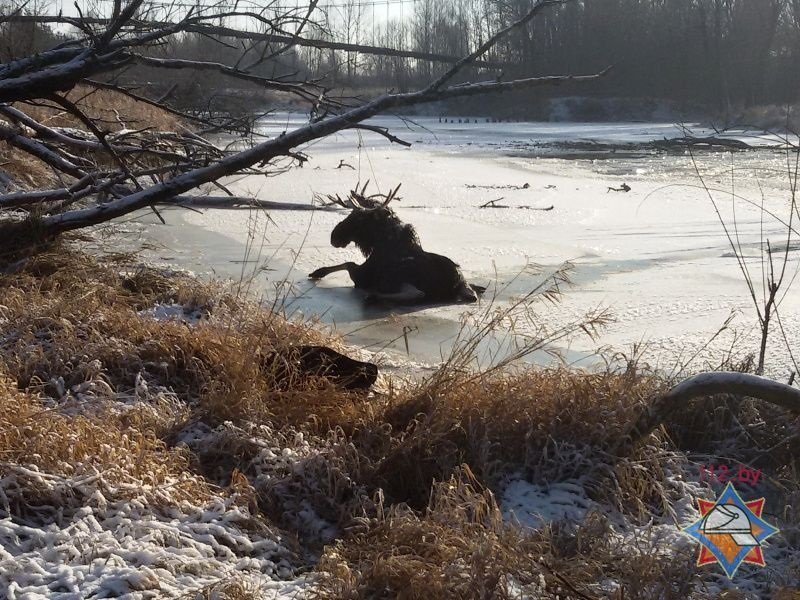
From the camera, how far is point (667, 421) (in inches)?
165

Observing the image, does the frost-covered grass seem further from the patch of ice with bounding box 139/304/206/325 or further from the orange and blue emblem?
the patch of ice with bounding box 139/304/206/325

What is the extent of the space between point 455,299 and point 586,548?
16.1 ft

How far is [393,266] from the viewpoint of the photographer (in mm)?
8414

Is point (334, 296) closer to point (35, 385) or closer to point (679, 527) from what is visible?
point (35, 385)

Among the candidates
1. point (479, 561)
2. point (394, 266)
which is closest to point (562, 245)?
point (394, 266)

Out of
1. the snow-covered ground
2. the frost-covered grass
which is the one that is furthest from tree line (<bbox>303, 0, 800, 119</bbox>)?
the frost-covered grass

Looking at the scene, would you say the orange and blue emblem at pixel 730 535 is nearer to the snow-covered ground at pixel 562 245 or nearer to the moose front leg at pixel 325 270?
the snow-covered ground at pixel 562 245

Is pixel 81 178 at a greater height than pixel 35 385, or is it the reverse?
pixel 81 178

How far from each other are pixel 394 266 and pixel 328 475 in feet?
16.0

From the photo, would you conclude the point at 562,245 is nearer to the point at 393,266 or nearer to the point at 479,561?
the point at 393,266

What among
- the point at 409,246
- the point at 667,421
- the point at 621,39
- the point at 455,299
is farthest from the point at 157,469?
the point at 621,39

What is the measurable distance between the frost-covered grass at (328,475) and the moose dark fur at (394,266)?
123 inches

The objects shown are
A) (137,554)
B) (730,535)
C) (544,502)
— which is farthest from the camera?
(544,502)

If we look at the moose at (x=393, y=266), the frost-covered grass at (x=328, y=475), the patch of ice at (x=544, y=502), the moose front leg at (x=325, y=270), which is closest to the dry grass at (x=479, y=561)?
the frost-covered grass at (x=328, y=475)
